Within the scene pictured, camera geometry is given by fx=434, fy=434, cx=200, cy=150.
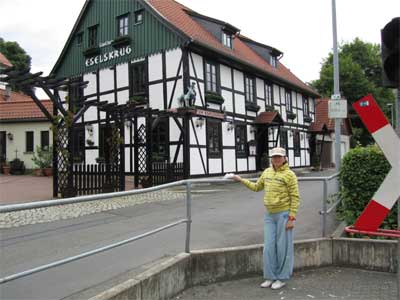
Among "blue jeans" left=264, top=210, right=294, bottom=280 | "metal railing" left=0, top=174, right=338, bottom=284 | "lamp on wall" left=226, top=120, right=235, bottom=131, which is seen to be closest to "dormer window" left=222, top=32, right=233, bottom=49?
"lamp on wall" left=226, top=120, right=235, bottom=131

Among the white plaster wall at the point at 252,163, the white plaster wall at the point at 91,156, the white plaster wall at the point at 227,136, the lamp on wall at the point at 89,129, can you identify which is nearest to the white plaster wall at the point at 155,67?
the white plaster wall at the point at 227,136

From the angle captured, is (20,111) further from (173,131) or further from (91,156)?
(173,131)

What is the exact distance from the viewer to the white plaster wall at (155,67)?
18266 millimetres

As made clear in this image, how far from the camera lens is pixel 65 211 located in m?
3.62

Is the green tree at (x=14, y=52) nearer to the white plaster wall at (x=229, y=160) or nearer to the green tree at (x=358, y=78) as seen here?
the green tree at (x=358, y=78)

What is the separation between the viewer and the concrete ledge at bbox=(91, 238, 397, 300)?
4.35m

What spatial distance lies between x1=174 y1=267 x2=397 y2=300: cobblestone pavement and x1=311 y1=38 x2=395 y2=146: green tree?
126 feet

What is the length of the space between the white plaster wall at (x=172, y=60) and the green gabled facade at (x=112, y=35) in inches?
11.0

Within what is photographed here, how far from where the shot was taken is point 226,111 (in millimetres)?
19859

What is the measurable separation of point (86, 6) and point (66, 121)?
463 inches

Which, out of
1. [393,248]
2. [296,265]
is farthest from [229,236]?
[393,248]

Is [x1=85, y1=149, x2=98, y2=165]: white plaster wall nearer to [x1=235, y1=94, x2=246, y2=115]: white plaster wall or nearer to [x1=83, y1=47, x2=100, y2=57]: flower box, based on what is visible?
[x1=83, y1=47, x2=100, y2=57]: flower box

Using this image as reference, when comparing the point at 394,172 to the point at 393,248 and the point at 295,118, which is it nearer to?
the point at 393,248

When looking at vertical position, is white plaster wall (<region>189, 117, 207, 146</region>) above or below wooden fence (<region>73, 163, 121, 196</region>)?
above
